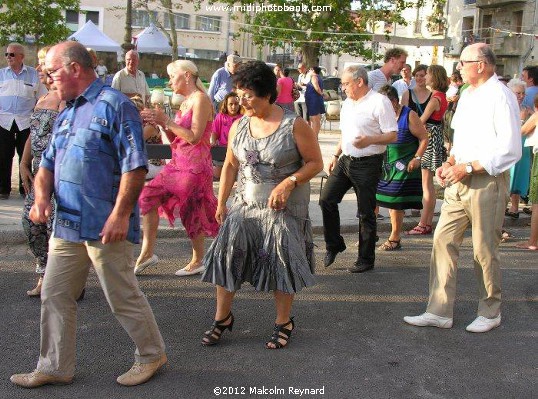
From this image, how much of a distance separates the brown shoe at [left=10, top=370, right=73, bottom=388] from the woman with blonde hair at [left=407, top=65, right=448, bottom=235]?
533 cm

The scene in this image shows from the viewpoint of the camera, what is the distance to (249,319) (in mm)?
5547

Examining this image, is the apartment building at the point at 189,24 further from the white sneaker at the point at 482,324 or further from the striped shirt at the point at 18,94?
the white sneaker at the point at 482,324

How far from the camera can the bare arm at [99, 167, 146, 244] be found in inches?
156

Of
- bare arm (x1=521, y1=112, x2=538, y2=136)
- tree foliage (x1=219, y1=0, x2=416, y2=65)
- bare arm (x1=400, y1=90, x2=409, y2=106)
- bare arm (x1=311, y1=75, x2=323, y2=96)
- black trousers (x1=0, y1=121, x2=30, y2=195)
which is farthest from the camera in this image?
tree foliage (x1=219, y1=0, x2=416, y2=65)

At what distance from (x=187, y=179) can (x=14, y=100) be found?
383cm

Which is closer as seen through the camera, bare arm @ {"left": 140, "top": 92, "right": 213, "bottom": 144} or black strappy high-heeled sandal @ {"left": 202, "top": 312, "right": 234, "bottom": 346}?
black strappy high-heeled sandal @ {"left": 202, "top": 312, "right": 234, "bottom": 346}

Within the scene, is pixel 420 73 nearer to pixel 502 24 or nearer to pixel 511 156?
pixel 511 156

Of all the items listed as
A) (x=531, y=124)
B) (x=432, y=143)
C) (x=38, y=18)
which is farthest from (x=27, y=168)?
(x=38, y=18)

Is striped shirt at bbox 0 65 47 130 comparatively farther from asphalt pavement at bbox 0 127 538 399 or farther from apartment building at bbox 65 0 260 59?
apartment building at bbox 65 0 260 59

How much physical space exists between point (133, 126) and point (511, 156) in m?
2.56

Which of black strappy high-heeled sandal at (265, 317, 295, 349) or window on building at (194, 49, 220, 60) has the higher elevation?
window on building at (194, 49, 220, 60)

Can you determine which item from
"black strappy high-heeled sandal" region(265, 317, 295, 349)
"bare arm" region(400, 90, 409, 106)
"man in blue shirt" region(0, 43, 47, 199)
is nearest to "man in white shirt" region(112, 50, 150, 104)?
"man in blue shirt" region(0, 43, 47, 199)

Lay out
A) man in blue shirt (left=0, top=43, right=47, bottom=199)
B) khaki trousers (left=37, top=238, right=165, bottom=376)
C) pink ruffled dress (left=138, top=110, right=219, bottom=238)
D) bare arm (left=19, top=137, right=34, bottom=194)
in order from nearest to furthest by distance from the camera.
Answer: khaki trousers (left=37, top=238, right=165, bottom=376) < bare arm (left=19, top=137, right=34, bottom=194) < pink ruffled dress (left=138, top=110, right=219, bottom=238) < man in blue shirt (left=0, top=43, right=47, bottom=199)

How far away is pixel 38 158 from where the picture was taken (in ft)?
18.5
